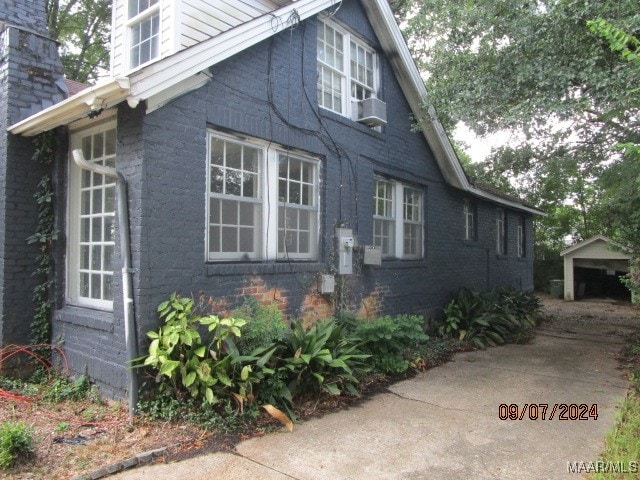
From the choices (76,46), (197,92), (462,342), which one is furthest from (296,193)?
(76,46)

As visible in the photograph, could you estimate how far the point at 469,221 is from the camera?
1221 cm

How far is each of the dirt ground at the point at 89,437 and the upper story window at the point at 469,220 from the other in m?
8.74

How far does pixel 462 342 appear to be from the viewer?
29.6 feet

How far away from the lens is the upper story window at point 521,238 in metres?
15.5

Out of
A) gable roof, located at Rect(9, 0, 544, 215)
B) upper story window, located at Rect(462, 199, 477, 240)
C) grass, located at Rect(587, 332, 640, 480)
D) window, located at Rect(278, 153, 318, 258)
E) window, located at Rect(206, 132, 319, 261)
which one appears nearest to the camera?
grass, located at Rect(587, 332, 640, 480)

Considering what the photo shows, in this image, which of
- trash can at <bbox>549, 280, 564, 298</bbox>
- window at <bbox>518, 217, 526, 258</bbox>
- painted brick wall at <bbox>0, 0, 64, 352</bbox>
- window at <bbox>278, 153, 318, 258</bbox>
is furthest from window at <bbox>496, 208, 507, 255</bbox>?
painted brick wall at <bbox>0, 0, 64, 352</bbox>

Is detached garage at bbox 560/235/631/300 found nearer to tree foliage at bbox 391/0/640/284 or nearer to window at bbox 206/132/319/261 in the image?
tree foliage at bbox 391/0/640/284

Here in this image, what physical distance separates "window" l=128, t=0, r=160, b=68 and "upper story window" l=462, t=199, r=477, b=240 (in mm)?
8336

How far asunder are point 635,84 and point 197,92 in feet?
17.8

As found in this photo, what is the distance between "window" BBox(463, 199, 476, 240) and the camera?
11.9 m

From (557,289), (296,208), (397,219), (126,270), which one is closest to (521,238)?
(557,289)

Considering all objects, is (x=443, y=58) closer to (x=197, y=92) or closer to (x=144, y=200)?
(x=197, y=92)

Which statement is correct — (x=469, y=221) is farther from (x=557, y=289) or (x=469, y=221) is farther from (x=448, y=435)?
(x=557, y=289)

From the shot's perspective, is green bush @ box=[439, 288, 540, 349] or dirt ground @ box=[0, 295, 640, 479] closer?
dirt ground @ box=[0, 295, 640, 479]
